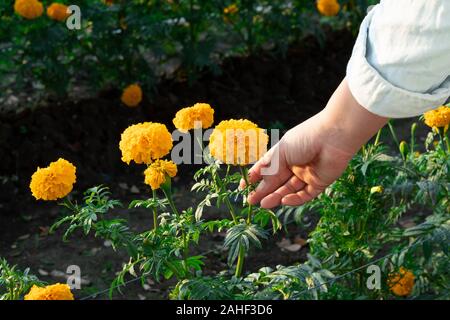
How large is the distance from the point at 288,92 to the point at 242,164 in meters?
3.58

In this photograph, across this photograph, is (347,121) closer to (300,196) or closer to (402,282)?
(300,196)

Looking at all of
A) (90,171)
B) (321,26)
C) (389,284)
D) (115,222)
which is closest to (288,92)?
(321,26)

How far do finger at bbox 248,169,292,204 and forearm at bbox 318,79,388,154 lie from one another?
10.4 inches

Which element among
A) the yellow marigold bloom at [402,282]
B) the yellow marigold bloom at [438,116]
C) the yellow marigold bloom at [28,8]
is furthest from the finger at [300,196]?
the yellow marigold bloom at [28,8]

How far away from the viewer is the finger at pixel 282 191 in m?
2.46

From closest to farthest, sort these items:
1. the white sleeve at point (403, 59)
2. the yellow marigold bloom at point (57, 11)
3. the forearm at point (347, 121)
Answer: the white sleeve at point (403, 59), the forearm at point (347, 121), the yellow marigold bloom at point (57, 11)

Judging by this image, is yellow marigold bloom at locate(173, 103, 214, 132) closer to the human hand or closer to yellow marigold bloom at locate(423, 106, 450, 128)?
the human hand

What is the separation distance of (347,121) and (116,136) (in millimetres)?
3149

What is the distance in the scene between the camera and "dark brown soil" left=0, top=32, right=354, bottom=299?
13.8ft

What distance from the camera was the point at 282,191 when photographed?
2467mm

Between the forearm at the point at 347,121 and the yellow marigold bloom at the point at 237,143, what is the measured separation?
217 millimetres

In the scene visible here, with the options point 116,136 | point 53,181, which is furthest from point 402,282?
point 116,136

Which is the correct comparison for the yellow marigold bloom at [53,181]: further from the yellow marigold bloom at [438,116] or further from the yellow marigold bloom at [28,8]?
the yellow marigold bloom at [28,8]

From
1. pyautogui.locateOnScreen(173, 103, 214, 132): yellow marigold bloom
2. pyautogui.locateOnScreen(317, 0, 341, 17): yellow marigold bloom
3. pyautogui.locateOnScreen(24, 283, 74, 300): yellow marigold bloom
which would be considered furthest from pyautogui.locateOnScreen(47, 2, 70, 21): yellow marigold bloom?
pyautogui.locateOnScreen(24, 283, 74, 300): yellow marigold bloom
